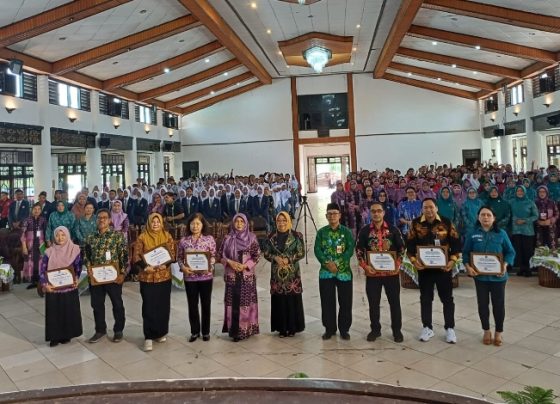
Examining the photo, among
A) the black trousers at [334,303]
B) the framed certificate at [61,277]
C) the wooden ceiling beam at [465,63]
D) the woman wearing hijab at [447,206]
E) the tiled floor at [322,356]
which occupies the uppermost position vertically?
the wooden ceiling beam at [465,63]

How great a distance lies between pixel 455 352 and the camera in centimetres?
430

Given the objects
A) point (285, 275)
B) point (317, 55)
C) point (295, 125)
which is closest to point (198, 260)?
point (285, 275)

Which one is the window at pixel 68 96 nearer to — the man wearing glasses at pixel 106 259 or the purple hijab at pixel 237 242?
the man wearing glasses at pixel 106 259

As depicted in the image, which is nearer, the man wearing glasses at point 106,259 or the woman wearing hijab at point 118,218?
the man wearing glasses at point 106,259

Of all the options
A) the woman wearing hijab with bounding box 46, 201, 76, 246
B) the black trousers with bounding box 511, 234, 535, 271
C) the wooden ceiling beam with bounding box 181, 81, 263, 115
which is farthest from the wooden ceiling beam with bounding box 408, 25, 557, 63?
the woman wearing hijab with bounding box 46, 201, 76, 246

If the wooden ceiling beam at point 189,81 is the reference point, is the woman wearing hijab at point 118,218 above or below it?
below

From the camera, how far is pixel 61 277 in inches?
188

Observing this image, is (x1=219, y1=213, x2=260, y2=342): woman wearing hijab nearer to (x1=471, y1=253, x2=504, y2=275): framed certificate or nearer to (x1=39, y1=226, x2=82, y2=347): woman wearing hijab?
(x1=39, y1=226, x2=82, y2=347): woman wearing hijab

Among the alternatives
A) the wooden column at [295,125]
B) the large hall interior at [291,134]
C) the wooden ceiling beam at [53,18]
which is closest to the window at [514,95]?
the large hall interior at [291,134]

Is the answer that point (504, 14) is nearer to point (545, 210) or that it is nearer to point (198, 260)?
point (545, 210)

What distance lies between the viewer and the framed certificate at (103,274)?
4.76 meters

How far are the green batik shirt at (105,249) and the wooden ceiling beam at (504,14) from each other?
10.3 meters

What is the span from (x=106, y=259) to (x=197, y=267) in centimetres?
99

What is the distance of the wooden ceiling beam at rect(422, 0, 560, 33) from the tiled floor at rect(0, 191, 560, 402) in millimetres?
8296
